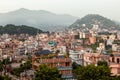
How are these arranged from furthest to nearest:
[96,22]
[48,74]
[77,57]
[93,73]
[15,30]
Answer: [96,22]
[15,30]
[77,57]
[93,73]
[48,74]

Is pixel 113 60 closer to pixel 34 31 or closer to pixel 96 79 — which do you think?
pixel 96 79

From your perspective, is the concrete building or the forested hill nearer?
the concrete building

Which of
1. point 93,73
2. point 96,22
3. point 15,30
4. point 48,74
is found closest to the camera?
point 48,74

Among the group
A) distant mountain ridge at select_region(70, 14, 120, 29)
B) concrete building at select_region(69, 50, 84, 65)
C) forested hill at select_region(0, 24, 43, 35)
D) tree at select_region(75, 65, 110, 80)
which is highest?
distant mountain ridge at select_region(70, 14, 120, 29)

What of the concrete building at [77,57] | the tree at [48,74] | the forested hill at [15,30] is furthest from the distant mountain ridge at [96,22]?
the tree at [48,74]

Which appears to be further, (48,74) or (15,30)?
(15,30)

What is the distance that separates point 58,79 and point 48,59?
593 cm

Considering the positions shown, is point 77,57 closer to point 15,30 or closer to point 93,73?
point 93,73

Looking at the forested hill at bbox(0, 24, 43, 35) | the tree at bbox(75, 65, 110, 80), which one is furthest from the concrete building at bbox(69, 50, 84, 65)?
the forested hill at bbox(0, 24, 43, 35)

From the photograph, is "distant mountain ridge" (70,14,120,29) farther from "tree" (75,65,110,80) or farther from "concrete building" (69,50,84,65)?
"tree" (75,65,110,80)

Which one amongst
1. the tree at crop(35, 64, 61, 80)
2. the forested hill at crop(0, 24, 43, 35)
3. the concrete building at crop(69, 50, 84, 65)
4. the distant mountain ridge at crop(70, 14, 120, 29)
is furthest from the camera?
the distant mountain ridge at crop(70, 14, 120, 29)

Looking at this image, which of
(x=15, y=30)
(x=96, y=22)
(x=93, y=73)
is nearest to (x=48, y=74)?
(x=93, y=73)

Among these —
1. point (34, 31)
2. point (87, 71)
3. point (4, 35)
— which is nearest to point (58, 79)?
point (87, 71)

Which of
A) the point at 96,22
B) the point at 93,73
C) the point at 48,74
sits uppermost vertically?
the point at 96,22
